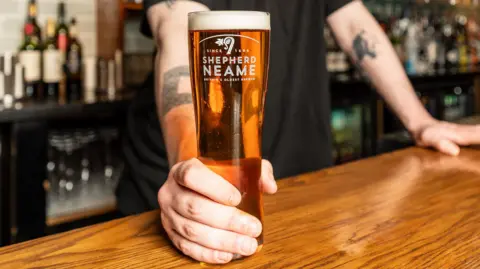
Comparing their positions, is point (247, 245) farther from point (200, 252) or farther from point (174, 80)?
point (174, 80)

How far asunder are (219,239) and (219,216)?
0.02 m

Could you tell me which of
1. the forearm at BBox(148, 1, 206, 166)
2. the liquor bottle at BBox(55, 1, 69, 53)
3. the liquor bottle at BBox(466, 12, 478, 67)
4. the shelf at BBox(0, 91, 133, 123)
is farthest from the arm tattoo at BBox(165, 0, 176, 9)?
the liquor bottle at BBox(466, 12, 478, 67)

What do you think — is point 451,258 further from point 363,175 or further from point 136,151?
point 136,151

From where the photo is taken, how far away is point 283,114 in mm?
1375

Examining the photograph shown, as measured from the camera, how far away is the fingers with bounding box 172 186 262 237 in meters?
0.55

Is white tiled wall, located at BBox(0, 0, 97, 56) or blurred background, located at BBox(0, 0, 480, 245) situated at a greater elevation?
white tiled wall, located at BBox(0, 0, 97, 56)

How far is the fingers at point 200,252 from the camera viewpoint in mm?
561

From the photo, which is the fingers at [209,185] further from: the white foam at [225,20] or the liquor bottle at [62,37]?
the liquor bottle at [62,37]

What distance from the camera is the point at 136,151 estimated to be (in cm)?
134

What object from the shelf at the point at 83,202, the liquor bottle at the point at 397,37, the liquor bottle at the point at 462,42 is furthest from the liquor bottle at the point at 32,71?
the liquor bottle at the point at 462,42

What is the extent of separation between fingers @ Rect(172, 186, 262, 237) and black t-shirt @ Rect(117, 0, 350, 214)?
72 cm

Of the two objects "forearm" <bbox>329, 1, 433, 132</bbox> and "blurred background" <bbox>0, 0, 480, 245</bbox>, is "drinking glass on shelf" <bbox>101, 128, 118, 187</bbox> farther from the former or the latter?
"forearm" <bbox>329, 1, 433, 132</bbox>

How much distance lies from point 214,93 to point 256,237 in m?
0.15

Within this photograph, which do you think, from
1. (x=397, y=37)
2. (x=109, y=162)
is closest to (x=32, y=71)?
(x=109, y=162)
